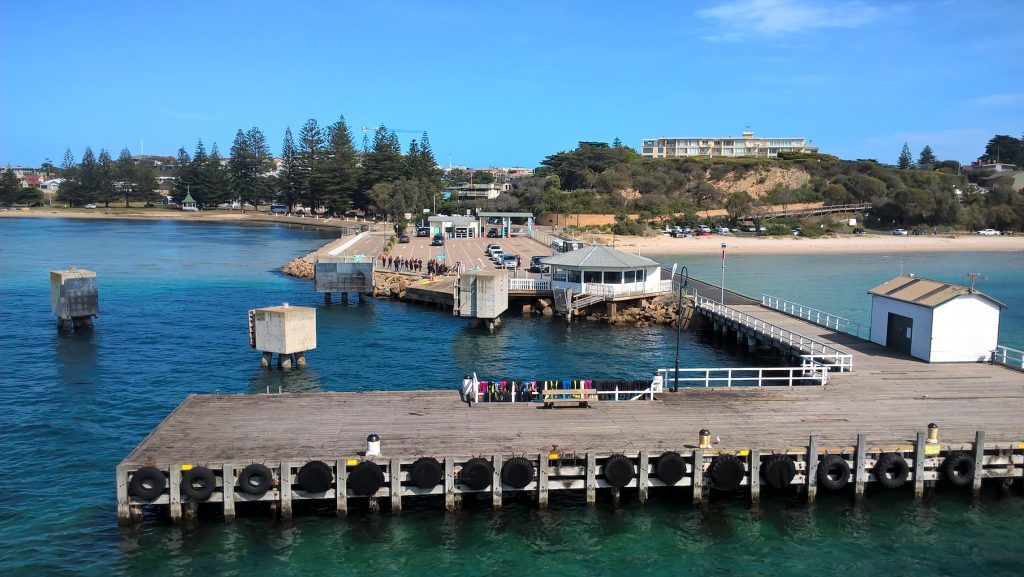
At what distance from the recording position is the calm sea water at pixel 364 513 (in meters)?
17.1

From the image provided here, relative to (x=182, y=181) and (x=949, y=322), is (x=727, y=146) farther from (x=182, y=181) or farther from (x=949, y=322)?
(x=949, y=322)

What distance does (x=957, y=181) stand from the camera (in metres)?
143

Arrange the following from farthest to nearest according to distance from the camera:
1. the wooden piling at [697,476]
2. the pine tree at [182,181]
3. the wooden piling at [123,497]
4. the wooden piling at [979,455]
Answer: the pine tree at [182,181] < the wooden piling at [979,455] < the wooden piling at [697,476] < the wooden piling at [123,497]

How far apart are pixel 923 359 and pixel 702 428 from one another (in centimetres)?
1143

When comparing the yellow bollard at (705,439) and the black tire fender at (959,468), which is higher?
the yellow bollard at (705,439)

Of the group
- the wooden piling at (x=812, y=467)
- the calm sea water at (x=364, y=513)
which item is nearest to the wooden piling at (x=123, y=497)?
the calm sea water at (x=364, y=513)

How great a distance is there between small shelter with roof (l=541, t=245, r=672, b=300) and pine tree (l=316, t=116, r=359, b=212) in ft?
318

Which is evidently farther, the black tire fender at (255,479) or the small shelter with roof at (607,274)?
the small shelter with roof at (607,274)

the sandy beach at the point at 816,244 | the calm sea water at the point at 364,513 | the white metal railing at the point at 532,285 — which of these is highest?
the sandy beach at the point at 816,244

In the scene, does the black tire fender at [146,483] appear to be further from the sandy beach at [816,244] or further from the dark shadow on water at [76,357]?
the sandy beach at [816,244]

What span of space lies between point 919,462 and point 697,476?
5.37 metres

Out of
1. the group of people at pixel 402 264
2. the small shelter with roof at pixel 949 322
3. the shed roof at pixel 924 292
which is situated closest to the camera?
the shed roof at pixel 924 292

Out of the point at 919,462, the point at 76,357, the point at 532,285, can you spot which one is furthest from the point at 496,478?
the point at 532,285

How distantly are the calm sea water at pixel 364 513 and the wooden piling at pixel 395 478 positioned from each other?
0.63 m
